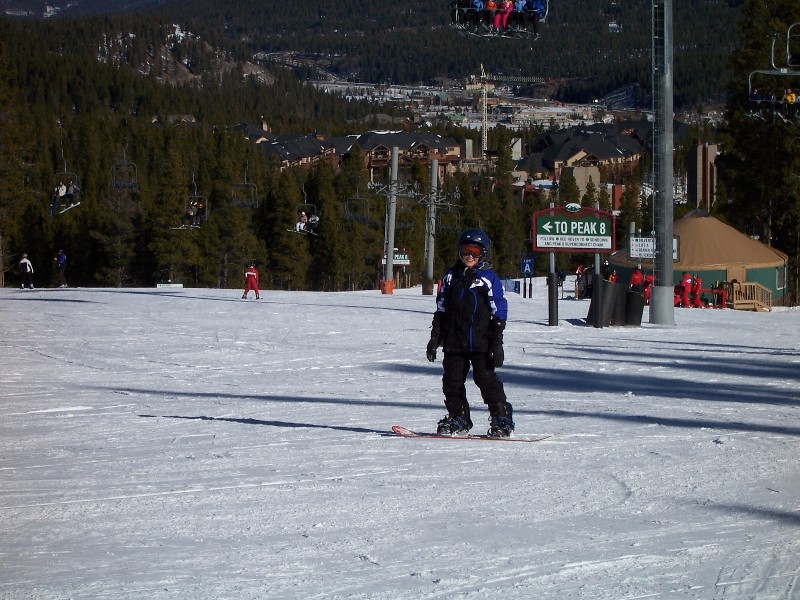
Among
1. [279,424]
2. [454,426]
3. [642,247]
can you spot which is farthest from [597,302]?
[454,426]

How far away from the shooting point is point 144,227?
76.2 meters

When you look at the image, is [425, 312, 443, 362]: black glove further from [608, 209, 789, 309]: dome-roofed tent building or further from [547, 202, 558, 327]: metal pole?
[608, 209, 789, 309]: dome-roofed tent building

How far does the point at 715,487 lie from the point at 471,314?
2.12m

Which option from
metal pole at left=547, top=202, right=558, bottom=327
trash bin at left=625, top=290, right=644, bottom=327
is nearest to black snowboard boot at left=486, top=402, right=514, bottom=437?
metal pole at left=547, top=202, right=558, bottom=327

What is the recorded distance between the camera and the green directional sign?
73.6 ft

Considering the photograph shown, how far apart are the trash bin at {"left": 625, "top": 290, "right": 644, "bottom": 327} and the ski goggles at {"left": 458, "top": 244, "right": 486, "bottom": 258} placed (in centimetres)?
1399

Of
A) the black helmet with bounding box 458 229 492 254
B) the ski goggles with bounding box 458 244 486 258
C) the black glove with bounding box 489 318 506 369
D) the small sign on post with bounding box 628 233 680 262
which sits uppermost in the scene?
the small sign on post with bounding box 628 233 680 262

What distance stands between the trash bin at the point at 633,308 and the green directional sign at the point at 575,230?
1.24 m

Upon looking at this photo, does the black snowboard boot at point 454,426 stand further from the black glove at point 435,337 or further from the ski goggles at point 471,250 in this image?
the ski goggles at point 471,250

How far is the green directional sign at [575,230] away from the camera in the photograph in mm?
22422

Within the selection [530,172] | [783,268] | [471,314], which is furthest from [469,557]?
[530,172]

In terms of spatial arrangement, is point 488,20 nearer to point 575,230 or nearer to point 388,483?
point 575,230

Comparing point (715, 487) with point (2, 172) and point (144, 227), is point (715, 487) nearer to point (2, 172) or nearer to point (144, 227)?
point (2, 172)

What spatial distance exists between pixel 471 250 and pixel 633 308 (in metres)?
14.2
